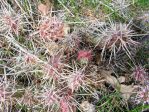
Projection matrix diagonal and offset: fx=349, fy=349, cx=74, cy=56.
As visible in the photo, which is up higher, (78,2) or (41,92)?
(78,2)

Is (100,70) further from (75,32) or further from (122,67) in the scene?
(75,32)

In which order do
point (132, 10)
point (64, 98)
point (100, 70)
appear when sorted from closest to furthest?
point (64, 98) < point (100, 70) < point (132, 10)

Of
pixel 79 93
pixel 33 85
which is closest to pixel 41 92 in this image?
pixel 33 85

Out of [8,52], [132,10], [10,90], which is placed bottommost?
[10,90]

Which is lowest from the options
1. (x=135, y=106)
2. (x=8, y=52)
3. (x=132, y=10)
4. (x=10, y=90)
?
(x=135, y=106)

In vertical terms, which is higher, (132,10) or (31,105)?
(132,10)

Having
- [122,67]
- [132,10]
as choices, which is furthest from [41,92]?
[132,10]

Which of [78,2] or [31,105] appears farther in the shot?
[78,2]

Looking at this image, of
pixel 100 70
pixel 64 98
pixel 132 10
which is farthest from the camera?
pixel 132 10

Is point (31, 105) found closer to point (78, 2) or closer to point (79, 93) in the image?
point (79, 93)
